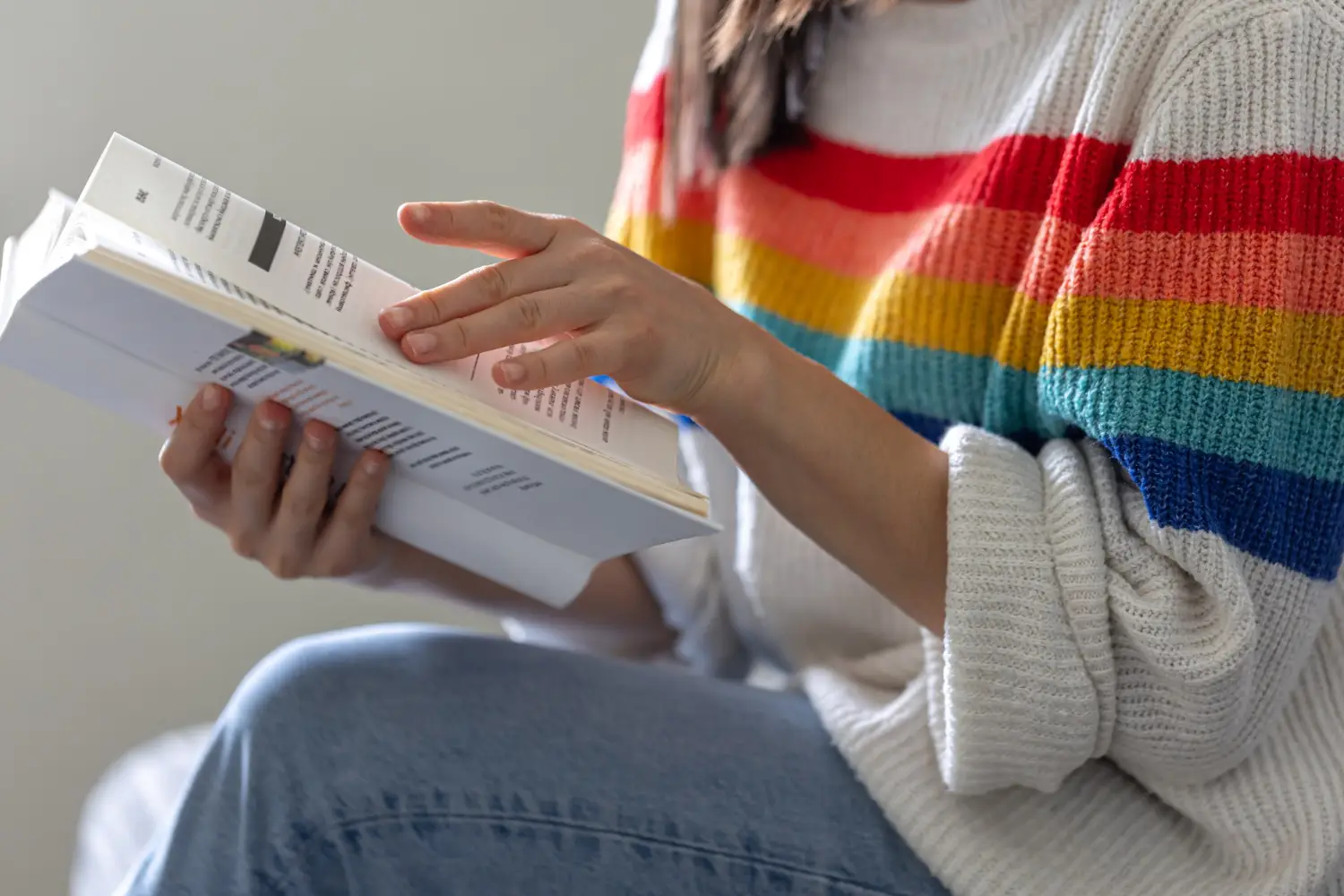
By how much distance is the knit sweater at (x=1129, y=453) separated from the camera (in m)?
0.54

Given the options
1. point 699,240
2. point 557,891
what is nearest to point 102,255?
point 557,891

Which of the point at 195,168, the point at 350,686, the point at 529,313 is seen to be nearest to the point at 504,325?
the point at 529,313

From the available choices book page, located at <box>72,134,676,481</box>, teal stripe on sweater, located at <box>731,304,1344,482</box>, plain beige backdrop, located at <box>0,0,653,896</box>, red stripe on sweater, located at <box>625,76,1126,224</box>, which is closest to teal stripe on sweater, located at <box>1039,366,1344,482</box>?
teal stripe on sweater, located at <box>731,304,1344,482</box>

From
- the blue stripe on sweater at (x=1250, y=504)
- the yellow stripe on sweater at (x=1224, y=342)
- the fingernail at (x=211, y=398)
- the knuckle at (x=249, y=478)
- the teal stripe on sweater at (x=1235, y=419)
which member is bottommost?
the knuckle at (x=249, y=478)

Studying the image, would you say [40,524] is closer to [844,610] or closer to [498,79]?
[498,79]

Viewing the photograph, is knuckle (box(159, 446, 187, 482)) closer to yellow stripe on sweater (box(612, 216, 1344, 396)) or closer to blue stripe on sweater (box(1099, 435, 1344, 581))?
yellow stripe on sweater (box(612, 216, 1344, 396))

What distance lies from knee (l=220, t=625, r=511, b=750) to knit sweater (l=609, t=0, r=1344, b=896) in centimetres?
21

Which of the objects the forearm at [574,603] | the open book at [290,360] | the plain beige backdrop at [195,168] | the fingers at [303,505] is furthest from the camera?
the plain beige backdrop at [195,168]

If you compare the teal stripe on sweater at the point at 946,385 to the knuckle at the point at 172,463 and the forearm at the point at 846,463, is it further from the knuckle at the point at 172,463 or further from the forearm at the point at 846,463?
the knuckle at the point at 172,463

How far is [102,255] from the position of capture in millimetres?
446

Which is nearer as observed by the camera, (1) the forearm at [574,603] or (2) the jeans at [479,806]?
(2) the jeans at [479,806]

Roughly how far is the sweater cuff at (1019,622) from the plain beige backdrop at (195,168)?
2.42 ft

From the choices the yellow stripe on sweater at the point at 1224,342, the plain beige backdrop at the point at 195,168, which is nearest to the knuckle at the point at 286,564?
the yellow stripe on sweater at the point at 1224,342

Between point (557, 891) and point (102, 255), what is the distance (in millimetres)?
353
